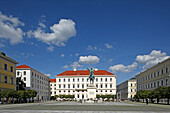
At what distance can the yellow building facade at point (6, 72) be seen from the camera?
46.9 meters

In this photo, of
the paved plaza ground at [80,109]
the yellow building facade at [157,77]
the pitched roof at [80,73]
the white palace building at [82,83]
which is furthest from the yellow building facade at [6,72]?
the pitched roof at [80,73]

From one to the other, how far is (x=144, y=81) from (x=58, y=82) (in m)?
54.0

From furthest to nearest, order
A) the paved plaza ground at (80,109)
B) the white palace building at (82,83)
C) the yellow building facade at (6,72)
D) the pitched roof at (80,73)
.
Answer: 1. the pitched roof at (80,73)
2. the white palace building at (82,83)
3. the yellow building facade at (6,72)
4. the paved plaza ground at (80,109)

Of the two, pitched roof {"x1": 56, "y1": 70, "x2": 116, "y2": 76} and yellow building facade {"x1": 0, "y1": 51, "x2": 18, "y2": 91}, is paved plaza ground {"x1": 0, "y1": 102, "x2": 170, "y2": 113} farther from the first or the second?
pitched roof {"x1": 56, "y1": 70, "x2": 116, "y2": 76}

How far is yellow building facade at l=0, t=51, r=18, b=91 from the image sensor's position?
154 feet

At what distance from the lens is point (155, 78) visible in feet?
217

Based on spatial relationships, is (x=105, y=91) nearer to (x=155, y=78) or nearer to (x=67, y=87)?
(x=67, y=87)

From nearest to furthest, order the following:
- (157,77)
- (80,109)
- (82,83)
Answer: (80,109) → (157,77) → (82,83)

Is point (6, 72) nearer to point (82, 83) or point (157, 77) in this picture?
point (157, 77)

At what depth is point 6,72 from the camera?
162ft

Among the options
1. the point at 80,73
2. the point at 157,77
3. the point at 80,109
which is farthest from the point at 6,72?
the point at 80,73

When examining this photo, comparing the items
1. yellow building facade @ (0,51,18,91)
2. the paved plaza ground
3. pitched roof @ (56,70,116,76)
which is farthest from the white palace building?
the paved plaza ground

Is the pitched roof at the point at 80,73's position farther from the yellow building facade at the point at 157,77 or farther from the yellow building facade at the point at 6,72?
the yellow building facade at the point at 6,72

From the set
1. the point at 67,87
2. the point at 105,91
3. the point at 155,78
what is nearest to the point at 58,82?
the point at 67,87
